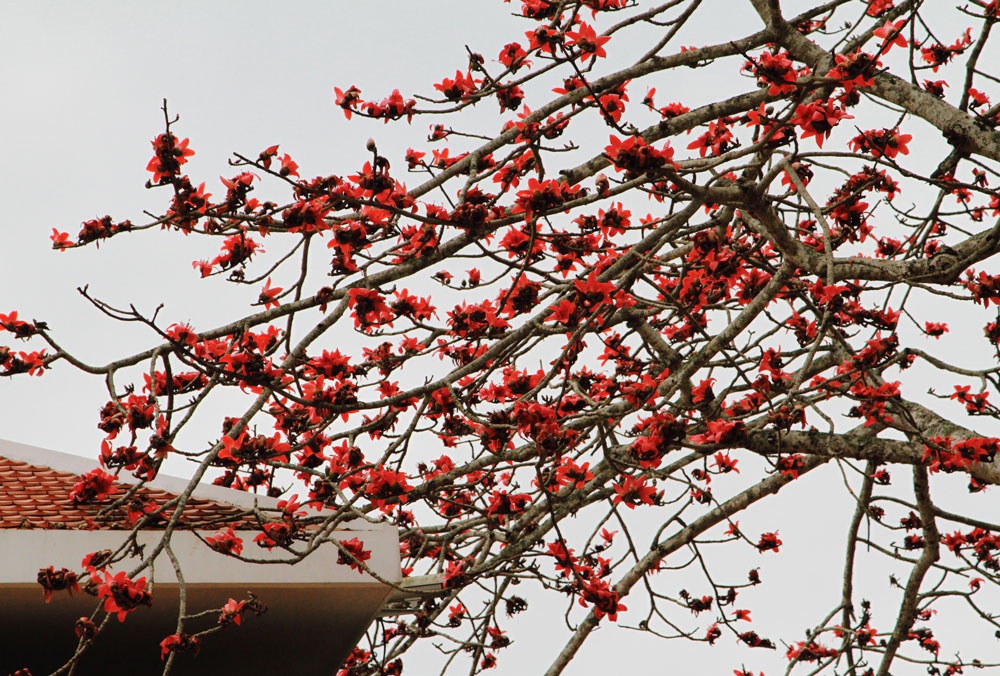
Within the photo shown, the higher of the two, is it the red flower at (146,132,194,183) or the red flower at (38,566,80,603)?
the red flower at (146,132,194,183)

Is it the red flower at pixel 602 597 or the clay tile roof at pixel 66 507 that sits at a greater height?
the red flower at pixel 602 597

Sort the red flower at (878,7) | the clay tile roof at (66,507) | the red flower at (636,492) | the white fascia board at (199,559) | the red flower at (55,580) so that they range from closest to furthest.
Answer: the red flower at (55,580) → the white fascia board at (199,559) → the clay tile roof at (66,507) → the red flower at (636,492) → the red flower at (878,7)

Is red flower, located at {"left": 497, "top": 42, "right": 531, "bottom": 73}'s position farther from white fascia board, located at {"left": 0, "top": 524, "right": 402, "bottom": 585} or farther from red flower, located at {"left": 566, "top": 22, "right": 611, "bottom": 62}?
white fascia board, located at {"left": 0, "top": 524, "right": 402, "bottom": 585}

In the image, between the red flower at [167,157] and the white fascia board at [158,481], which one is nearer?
the red flower at [167,157]

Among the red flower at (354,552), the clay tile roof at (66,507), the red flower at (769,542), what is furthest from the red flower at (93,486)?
the red flower at (769,542)

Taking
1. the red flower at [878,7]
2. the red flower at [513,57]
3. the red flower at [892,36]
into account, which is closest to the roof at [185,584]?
the red flower at [513,57]

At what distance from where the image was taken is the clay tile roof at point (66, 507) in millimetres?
3789

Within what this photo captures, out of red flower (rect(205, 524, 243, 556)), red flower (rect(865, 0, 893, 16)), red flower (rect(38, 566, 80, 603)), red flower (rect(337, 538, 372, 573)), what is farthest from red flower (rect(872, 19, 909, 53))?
red flower (rect(38, 566, 80, 603))

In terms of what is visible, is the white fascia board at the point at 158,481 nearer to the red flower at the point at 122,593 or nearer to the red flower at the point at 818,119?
the red flower at the point at 122,593

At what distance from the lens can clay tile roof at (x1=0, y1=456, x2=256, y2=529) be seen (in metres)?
3.79

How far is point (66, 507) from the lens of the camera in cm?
409

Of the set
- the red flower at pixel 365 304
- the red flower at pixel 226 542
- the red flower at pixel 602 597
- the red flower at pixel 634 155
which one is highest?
the red flower at pixel 634 155

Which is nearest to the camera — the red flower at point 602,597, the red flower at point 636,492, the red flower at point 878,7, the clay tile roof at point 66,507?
the clay tile roof at point 66,507

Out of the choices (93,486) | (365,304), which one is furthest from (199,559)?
(365,304)
